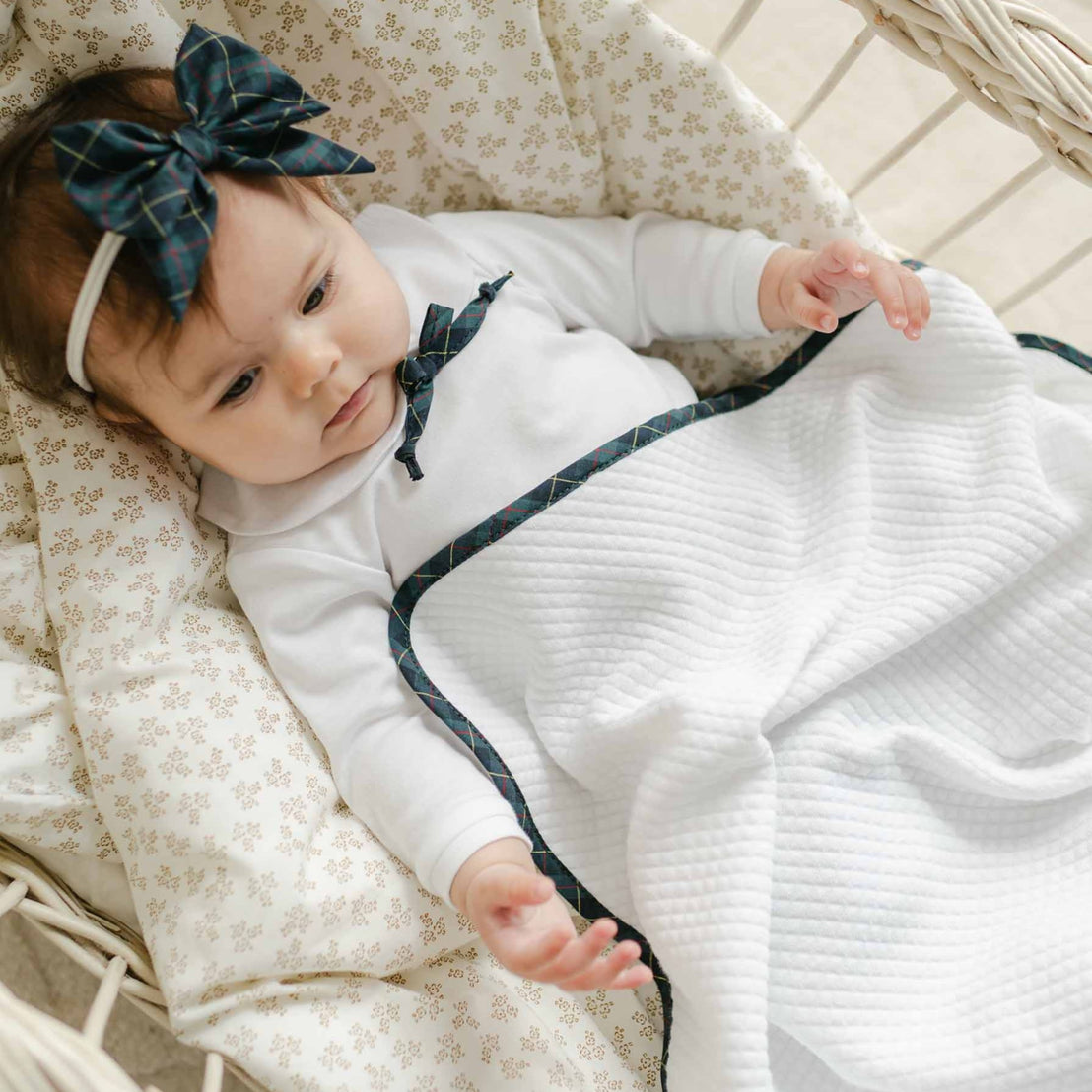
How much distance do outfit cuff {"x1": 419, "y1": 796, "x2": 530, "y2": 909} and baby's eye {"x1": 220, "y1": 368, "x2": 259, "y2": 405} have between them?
36cm

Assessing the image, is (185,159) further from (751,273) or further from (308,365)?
(751,273)

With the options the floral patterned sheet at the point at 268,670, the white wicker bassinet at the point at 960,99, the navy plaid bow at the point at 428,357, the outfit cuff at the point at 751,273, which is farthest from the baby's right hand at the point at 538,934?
the outfit cuff at the point at 751,273

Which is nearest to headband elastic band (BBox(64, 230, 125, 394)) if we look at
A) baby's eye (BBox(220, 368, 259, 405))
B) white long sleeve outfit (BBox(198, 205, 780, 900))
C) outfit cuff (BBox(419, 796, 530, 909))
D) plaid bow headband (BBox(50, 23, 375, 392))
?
plaid bow headband (BBox(50, 23, 375, 392))

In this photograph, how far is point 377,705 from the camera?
858 mm

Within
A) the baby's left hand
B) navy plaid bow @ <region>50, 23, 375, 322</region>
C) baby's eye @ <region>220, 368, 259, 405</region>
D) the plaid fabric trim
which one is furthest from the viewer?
the plaid fabric trim

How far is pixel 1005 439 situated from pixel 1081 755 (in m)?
0.27

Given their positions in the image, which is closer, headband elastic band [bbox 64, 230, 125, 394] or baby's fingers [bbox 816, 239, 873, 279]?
headband elastic band [bbox 64, 230, 125, 394]

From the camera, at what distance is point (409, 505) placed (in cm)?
87

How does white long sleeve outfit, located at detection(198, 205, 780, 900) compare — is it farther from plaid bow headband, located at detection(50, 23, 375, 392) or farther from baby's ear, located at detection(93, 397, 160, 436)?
plaid bow headband, located at detection(50, 23, 375, 392)

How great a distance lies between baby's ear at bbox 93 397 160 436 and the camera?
2.59ft

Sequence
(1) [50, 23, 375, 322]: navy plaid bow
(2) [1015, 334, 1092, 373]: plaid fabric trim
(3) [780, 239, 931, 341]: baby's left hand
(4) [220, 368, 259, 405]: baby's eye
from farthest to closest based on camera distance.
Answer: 1. (2) [1015, 334, 1092, 373]: plaid fabric trim
2. (3) [780, 239, 931, 341]: baby's left hand
3. (4) [220, 368, 259, 405]: baby's eye
4. (1) [50, 23, 375, 322]: navy plaid bow

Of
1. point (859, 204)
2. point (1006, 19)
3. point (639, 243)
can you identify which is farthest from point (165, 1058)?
point (859, 204)

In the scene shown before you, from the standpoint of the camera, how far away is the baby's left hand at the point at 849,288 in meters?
0.84

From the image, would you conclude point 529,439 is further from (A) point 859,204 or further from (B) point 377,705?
(A) point 859,204
